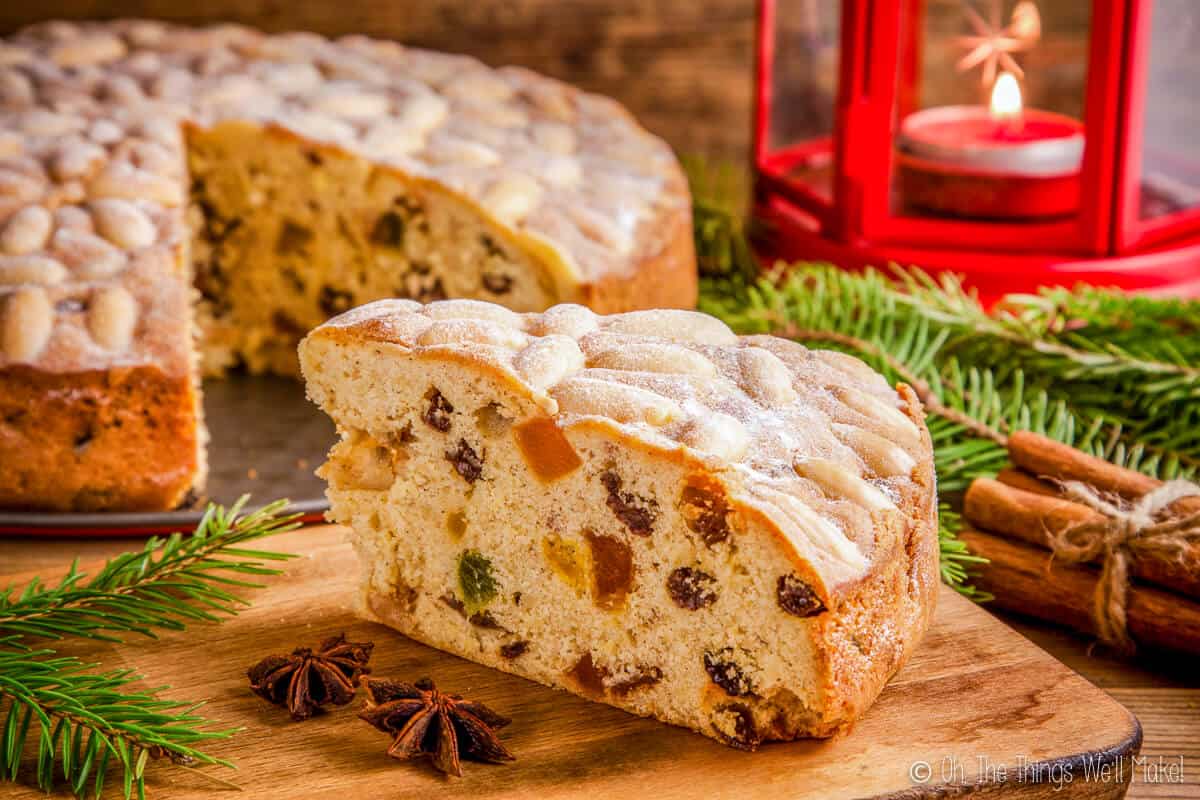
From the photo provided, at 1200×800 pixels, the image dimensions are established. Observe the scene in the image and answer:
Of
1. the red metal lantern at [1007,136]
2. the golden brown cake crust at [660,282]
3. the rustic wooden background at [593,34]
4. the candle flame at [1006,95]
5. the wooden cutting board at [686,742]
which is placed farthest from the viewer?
the rustic wooden background at [593,34]

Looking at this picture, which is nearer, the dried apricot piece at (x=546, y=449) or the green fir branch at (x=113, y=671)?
the green fir branch at (x=113, y=671)

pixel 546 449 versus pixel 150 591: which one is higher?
pixel 546 449

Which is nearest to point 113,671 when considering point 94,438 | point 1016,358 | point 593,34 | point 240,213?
point 94,438

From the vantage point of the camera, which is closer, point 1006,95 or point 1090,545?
point 1090,545

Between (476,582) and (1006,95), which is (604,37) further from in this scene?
(476,582)

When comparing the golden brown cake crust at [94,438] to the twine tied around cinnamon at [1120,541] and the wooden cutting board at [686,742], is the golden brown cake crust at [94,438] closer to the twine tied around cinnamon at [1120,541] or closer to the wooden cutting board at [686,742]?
the wooden cutting board at [686,742]

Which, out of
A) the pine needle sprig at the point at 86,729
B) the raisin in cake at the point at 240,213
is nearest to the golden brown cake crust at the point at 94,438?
the raisin in cake at the point at 240,213

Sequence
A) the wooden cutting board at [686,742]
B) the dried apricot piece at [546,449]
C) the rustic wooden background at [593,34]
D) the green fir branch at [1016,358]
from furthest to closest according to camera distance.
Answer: the rustic wooden background at [593,34], the green fir branch at [1016,358], the dried apricot piece at [546,449], the wooden cutting board at [686,742]
